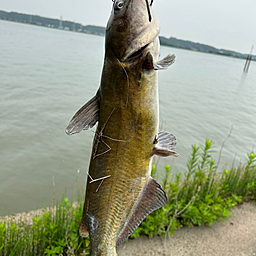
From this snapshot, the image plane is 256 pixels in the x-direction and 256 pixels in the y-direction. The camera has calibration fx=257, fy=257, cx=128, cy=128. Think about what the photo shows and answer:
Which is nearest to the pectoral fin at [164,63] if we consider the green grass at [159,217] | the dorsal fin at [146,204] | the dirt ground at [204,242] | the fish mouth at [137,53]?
the fish mouth at [137,53]

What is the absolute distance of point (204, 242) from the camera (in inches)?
173

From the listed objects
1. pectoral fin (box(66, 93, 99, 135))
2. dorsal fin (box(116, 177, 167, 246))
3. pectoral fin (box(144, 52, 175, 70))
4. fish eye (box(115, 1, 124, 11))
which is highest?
fish eye (box(115, 1, 124, 11))

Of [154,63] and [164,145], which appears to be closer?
[154,63]

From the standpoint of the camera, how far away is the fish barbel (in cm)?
173

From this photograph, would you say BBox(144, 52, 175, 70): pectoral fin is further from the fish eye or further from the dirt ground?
the dirt ground

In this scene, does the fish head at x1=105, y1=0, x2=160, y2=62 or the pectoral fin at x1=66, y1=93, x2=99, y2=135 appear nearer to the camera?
the fish head at x1=105, y1=0, x2=160, y2=62

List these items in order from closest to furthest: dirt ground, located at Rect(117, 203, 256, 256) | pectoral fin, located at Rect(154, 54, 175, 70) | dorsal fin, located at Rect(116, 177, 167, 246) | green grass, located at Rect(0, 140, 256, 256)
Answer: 1. pectoral fin, located at Rect(154, 54, 175, 70)
2. dorsal fin, located at Rect(116, 177, 167, 246)
3. green grass, located at Rect(0, 140, 256, 256)
4. dirt ground, located at Rect(117, 203, 256, 256)

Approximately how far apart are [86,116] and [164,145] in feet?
2.14

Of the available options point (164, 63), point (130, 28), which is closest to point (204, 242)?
point (164, 63)

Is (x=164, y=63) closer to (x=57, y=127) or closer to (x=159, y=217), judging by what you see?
(x=159, y=217)

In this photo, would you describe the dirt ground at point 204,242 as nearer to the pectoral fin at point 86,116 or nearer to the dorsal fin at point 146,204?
the dorsal fin at point 146,204

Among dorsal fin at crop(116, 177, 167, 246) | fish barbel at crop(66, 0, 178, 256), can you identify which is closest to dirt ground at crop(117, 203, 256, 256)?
dorsal fin at crop(116, 177, 167, 246)

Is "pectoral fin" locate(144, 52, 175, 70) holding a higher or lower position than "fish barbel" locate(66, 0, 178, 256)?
higher

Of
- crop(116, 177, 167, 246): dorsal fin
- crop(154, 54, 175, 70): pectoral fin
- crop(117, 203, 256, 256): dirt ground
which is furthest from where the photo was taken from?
crop(117, 203, 256, 256): dirt ground
